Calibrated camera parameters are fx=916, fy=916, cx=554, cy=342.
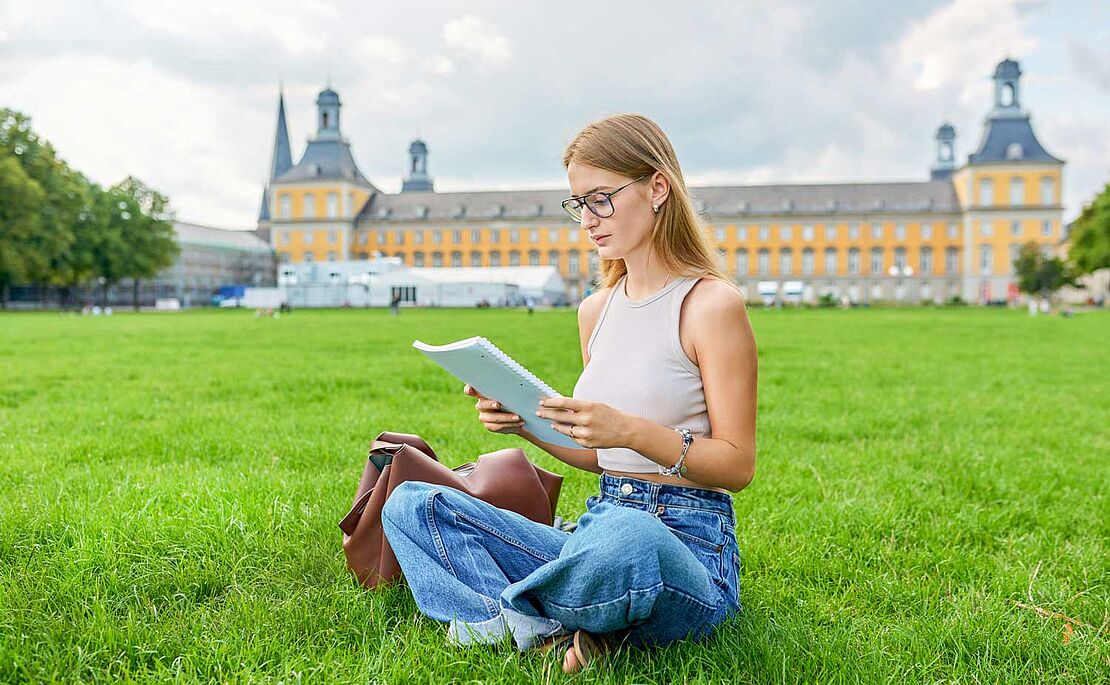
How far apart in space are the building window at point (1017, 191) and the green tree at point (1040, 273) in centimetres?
1411

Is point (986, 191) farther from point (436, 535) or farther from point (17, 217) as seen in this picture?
point (436, 535)

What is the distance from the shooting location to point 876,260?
7762cm

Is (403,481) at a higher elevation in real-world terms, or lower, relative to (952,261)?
lower

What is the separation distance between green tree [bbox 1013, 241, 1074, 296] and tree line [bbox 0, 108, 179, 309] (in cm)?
5236

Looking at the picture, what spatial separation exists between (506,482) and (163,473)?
2.15m

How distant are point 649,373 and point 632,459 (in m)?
0.20

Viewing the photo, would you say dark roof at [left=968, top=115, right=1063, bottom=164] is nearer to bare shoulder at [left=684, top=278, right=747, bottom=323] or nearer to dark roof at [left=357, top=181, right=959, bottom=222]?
dark roof at [left=357, top=181, right=959, bottom=222]

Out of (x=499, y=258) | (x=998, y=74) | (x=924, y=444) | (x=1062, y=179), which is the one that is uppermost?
(x=998, y=74)

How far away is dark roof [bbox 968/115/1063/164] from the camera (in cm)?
7069

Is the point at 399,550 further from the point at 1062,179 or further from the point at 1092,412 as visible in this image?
the point at 1062,179

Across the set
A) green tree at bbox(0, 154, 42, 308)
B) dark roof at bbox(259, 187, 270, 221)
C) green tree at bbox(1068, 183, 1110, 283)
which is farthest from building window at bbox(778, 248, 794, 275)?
green tree at bbox(0, 154, 42, 308)

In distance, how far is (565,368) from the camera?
9750 mm

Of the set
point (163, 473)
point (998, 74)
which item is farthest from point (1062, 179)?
point (163, 473)

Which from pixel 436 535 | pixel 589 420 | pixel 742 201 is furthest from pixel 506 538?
pixel 742 201
